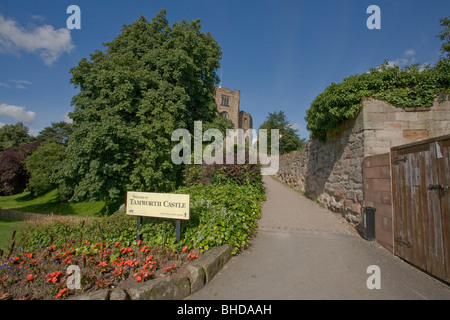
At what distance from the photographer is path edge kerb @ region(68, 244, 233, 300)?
7.90ft

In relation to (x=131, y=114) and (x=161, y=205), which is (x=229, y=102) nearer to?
(x=131, y=114)

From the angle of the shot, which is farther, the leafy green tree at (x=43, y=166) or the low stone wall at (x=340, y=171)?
the leafy green tree at (x=43, y=166)

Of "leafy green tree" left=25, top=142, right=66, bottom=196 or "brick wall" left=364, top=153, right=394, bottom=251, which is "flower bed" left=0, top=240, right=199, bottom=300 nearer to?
"brick wall" left=364, top=153, right=394, bottom=251

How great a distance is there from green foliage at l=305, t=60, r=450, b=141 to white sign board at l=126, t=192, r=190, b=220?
17.5 feet

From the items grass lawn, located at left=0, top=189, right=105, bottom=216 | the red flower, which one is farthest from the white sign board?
grass lawn, located at left=0, top=189, right=105, bottom=216

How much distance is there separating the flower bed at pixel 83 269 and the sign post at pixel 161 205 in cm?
53

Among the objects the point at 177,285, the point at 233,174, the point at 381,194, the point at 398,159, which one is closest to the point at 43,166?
the point at 233,174

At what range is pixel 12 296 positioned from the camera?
274cm

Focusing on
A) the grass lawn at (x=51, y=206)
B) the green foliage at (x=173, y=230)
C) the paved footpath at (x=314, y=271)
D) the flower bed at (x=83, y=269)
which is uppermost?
the green foliage at (x=173, y=230)

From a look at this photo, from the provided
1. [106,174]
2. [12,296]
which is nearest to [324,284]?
[12,296]

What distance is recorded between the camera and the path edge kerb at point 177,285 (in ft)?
7.90

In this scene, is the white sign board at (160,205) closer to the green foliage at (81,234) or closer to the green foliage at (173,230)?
the green foliage at (173,230)

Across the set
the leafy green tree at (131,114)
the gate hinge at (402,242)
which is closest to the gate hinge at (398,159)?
the gate hinge at (402,242)

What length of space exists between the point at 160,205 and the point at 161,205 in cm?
3
